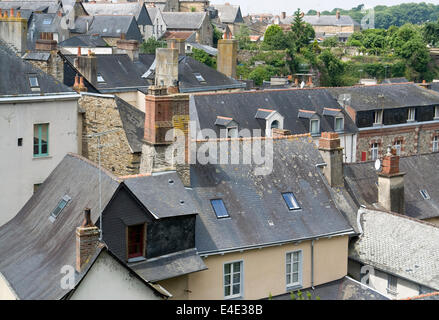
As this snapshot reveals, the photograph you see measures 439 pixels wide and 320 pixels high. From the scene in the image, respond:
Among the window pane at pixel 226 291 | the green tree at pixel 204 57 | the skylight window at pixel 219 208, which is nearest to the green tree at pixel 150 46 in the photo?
the green tree at pixel 204 57

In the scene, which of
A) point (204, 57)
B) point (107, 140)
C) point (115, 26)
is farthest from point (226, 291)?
point (115, 26)

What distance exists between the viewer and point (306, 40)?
64.5 m

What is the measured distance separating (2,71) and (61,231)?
24.5ft

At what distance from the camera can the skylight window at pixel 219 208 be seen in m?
17.7

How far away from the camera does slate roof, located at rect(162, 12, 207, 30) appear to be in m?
73.5

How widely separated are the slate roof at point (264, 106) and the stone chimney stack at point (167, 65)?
A: 160cm

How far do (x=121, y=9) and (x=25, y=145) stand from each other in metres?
57.5

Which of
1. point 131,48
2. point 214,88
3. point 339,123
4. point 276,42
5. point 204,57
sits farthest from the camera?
point 276,42

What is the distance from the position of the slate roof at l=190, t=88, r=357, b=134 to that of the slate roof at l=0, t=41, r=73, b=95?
10510 mm

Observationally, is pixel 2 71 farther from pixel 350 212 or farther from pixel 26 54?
pixel 350 212

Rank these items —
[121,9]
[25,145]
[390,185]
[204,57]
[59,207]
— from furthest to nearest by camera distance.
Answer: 1. [121,9]
2. [204,57]
3. [390,185]
4. [25,145]
5. [59,207]

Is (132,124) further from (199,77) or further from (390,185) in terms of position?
(199,77)

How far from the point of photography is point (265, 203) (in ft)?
61.2

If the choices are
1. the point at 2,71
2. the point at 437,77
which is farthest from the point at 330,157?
the point at 437,77
